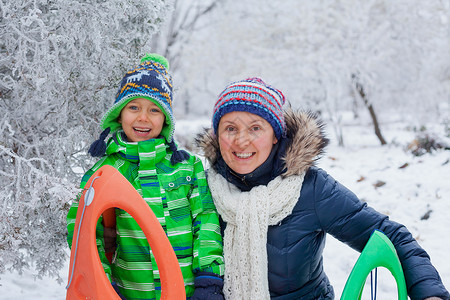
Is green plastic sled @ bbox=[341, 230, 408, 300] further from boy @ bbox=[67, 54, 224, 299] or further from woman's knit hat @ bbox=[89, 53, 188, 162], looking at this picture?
woman's knit hat @ bbox=[89, 53, 188, 162]

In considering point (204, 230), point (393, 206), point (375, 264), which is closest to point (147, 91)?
point (204, 230)

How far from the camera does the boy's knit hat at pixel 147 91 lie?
2236 millimetres

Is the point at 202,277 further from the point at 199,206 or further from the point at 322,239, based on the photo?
the point at 322,239

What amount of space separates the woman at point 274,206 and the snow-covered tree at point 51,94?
924mm

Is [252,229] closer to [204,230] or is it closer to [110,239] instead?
[204,230]

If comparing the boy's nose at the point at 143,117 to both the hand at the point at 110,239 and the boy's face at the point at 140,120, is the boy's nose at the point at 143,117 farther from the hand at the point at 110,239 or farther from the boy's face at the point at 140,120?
the hand at the point at 110,239

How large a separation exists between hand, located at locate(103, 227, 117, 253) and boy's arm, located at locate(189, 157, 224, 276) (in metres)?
0.46

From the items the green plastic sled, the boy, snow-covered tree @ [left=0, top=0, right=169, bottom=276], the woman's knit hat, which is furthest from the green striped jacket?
the green plastic sled

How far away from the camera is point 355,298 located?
5.58ft

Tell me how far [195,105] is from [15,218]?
29783 mm

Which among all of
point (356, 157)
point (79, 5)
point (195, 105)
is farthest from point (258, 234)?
point (195, 105)

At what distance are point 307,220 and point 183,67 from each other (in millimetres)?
14543

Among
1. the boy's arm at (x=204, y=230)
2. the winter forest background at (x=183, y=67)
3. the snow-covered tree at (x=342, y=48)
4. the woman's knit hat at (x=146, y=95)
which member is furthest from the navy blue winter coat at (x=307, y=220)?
the snow-covered tree at (x=342, y=48)

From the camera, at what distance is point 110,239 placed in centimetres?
220
